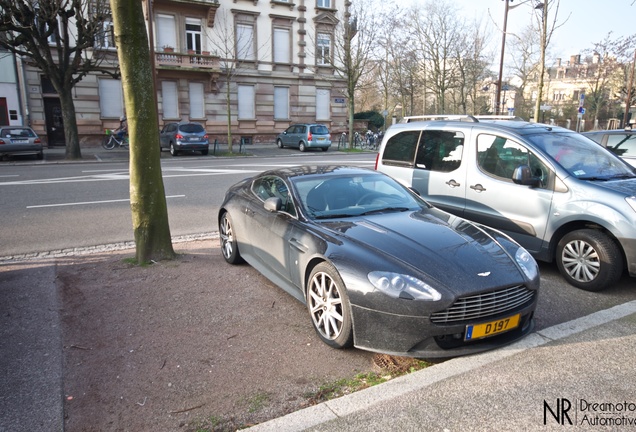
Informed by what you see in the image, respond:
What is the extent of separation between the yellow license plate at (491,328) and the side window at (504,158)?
2.36 m

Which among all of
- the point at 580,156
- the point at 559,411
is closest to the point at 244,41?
the point at 580,156

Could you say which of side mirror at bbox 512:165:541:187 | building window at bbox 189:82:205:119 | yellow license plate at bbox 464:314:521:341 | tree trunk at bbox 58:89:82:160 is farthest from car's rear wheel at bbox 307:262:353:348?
building window at bbox 189:82:205:119

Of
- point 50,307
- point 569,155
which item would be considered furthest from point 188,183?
point 569,155

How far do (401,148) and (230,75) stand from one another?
22.9m

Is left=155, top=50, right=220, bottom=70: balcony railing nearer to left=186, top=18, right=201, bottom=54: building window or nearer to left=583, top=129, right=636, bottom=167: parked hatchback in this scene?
left=186, top=18, right=201, bottom=54: building window

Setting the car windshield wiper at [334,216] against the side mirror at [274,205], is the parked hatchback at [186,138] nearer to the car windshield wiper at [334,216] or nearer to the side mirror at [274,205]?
the side mirror at [274,205]

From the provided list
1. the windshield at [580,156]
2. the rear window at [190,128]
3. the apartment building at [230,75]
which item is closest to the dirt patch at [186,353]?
the windshield at [580,156]

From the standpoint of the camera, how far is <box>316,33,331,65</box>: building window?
33400mm

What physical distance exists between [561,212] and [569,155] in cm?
84

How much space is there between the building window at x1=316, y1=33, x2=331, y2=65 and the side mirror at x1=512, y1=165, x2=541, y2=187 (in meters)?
30.0

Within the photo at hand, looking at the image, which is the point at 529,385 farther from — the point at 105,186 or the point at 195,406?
the point at 105,186

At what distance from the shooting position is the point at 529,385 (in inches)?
121

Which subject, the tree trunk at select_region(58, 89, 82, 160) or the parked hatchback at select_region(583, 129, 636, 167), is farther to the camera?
the tree trunk at select_region(58, 89, 82, 160)

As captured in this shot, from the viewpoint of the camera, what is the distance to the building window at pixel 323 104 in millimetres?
34469
